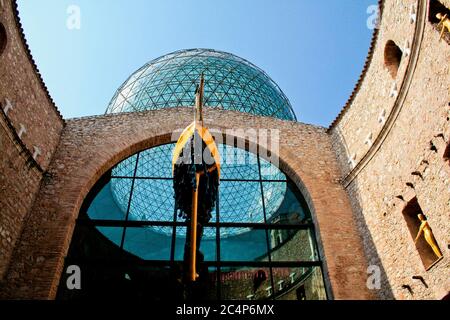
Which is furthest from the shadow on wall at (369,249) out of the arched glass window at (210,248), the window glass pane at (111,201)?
the window glass pane at (111,201)

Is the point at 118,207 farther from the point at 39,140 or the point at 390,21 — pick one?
the point at 390,21

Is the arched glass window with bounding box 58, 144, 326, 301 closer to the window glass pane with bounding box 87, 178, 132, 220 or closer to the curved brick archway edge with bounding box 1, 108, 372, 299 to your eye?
the window glass pane with bounding box 87, 178, 132, 220

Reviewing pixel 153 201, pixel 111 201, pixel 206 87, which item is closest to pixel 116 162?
pixel 111 201

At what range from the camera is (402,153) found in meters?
7.28

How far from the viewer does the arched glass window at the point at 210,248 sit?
8414 mm

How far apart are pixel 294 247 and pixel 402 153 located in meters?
4.03

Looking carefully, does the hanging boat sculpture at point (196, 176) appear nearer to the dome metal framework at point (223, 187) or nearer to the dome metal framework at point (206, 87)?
the dome metal framework at point (223, 187)

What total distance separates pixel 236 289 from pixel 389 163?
5.34 m

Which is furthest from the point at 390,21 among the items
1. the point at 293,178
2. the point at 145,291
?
the point at 145,291

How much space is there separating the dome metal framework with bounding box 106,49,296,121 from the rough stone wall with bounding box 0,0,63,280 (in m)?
6.61

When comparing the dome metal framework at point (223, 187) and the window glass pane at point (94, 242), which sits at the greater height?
the dome metal framework at point (223, 187)

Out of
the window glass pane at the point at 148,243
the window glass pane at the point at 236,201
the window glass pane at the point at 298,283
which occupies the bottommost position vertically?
the window glass pane at the point at 298,283

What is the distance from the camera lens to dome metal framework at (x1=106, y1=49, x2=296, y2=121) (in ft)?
51.8

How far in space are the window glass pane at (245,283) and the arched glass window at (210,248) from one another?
3 cm
